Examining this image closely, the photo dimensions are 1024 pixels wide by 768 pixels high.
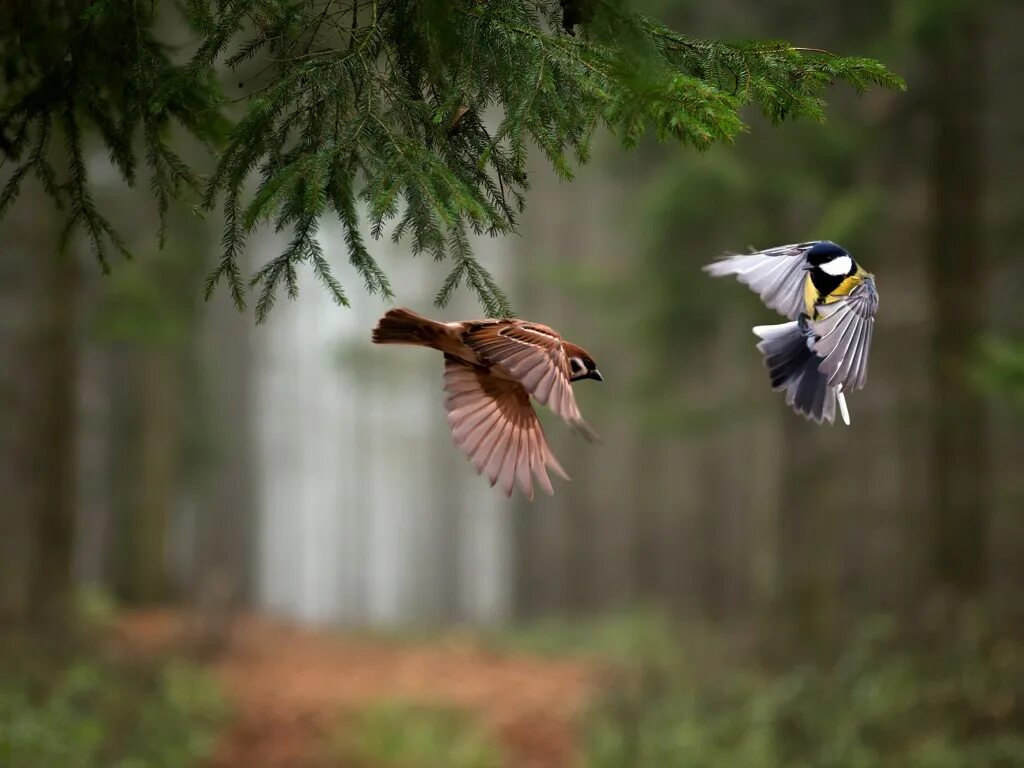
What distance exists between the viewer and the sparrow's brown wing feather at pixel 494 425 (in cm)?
262

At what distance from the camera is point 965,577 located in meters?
9.00

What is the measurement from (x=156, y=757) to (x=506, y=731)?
A: 2581 millimetres

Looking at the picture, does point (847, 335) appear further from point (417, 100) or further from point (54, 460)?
point (54, 460)

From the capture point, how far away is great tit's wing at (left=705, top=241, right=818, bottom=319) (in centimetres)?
288

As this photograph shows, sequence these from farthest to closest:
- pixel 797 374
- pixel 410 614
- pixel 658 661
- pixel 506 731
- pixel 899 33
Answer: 1. pixel 410 614
2. pixel 658 661
3. pixel 506 731
4. pixel 899 33
5. pixel 797 374

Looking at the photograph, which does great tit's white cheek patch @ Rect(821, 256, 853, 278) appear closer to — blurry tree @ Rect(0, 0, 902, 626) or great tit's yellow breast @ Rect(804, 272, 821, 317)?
great tit's yellow breast @ Rect(804, 272, 821, 317)

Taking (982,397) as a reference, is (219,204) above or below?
above

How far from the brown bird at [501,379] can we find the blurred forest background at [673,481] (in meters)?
3.17

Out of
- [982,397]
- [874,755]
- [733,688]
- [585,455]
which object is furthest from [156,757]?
[585,455]

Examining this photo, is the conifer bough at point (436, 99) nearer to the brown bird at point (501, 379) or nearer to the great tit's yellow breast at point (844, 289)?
the brown bird at point (501, 379)

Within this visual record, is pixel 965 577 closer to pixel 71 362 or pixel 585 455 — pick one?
pixel 585 455

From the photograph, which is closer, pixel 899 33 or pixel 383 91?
Result: pixel 383 91

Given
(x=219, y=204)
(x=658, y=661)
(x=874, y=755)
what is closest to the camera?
(x=874, y=755)

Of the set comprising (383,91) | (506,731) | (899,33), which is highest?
(899,33)
